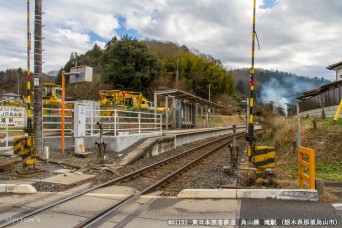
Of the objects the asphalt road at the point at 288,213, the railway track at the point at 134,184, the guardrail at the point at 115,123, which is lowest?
the railway track at the point at 134,184

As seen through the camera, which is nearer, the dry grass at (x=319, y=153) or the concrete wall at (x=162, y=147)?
the dry grass at (x=319, y=153)

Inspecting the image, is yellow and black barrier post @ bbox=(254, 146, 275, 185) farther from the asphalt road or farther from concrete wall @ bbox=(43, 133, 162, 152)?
concrete wall @ bbox=(43, 133, 162, 152)

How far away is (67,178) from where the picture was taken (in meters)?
8.30

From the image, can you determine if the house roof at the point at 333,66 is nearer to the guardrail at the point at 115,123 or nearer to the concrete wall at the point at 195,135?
the concrete wall at the point at 195,135

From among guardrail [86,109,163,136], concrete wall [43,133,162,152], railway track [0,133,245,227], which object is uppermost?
guardrail [86,109,163,136]

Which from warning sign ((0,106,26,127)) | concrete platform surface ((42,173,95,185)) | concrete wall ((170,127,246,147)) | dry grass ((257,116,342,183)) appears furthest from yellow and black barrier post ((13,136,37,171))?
concrete wall ((170,127,246,147))

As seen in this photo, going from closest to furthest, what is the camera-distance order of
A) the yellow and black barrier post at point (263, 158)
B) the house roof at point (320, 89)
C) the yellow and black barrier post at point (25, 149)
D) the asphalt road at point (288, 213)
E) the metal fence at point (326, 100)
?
the asphalt road at point (288, 213), the yellow and black barrier post at point (263, 158), the yellow and black barrier post at point (25, 149), the metal fence at point (326, 100), the house roof at point (320, 89)

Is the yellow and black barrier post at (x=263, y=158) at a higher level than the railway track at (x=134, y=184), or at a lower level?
higher

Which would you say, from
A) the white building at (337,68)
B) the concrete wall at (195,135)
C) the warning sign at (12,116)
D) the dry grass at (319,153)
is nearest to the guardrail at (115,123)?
the warning sign at (12,116)

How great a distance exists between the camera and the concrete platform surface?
7.89 m

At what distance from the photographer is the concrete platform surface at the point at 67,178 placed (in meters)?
7.89

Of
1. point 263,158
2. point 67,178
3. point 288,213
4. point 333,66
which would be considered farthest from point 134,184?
point 333,66

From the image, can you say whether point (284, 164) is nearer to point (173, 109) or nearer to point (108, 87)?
point (173, 109)

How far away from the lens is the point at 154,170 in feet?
35.6
